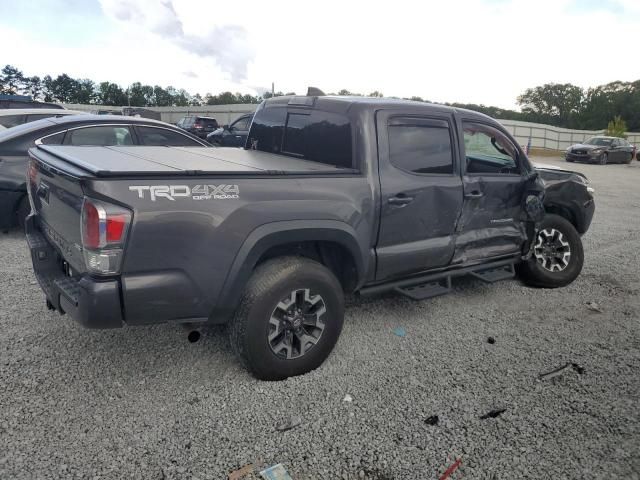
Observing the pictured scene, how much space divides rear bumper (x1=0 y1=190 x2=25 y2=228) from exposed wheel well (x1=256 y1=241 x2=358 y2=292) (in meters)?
4.40

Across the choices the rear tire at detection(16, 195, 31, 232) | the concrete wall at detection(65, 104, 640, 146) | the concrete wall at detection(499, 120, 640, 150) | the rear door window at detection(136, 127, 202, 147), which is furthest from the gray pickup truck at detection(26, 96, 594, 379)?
the concrete wall at detection(499, 120, 640, 150)

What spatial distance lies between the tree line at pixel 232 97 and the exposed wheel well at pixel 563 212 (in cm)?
8024

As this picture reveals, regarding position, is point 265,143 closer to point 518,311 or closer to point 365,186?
point 365,186

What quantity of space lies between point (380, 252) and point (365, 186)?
1.74ft

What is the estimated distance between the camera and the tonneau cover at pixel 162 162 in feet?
8.56

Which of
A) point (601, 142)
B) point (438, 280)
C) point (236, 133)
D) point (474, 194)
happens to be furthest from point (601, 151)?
point (438, 280)

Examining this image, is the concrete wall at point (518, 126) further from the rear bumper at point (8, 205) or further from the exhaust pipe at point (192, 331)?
the exhaust pipe at point (192, 331)

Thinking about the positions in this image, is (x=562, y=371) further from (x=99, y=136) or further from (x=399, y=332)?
(x=99, y=136)

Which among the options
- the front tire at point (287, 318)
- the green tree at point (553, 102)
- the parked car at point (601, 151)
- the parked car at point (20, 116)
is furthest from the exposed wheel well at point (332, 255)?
the green tree at point (553, 102)

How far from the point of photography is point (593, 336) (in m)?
4.12

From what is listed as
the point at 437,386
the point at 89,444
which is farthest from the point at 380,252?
the point at 89,444

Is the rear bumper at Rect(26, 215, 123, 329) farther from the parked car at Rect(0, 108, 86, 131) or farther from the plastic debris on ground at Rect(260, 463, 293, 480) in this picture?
the parked car at Rect(0, 108, 86, 131)

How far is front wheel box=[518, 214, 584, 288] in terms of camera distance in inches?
202

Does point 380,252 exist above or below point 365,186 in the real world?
below
